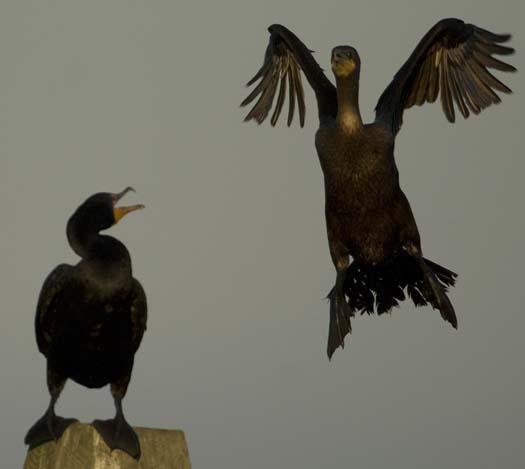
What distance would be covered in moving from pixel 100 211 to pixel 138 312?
2.19 ft

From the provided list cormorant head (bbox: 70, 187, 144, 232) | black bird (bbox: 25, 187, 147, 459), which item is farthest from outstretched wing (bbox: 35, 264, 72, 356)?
cormorant head (bbox: 70, 187, 144, 232)

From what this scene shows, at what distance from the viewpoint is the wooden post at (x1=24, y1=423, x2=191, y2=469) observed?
6.84m

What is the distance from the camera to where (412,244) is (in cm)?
925

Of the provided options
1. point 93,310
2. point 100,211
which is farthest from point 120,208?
point 93,310

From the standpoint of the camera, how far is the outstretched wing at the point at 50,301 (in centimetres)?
757

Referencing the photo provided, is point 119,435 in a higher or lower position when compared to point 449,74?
lower

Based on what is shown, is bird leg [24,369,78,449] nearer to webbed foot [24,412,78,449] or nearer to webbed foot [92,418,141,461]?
webbed foot [24,412,78,449]

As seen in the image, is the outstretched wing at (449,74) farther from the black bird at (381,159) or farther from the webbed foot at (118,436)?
the webbed foot at (118,436)

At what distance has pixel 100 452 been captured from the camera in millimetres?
6879

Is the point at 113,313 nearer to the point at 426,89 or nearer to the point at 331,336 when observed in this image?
the point at 331,336

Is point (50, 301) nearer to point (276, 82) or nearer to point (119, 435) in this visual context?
point (119, 435)

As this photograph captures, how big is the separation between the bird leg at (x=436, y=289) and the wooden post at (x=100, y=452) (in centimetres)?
260

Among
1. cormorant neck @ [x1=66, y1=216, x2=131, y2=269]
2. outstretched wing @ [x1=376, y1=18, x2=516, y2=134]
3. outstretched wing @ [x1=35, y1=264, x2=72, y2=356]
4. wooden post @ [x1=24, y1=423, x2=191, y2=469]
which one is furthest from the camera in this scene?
outstretched wing @ [x1=376, y1=18, x2=516, y2=134]

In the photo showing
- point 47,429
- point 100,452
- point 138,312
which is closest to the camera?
point 100,452
